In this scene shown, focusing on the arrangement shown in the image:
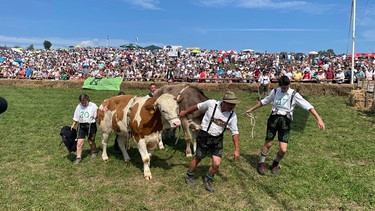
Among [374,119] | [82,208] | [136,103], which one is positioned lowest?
[82,208]

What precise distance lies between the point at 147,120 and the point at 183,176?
1.48 m

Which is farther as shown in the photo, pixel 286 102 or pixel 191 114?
pixel 191 114

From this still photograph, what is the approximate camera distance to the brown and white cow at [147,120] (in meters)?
6.51

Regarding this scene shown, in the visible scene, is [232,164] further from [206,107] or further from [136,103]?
[136,103]

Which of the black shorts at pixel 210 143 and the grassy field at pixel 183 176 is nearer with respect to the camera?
the grassy field at pixel 183 176

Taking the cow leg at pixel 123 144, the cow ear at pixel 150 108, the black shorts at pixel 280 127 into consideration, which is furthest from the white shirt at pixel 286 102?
the cow leg at pixel 123 144

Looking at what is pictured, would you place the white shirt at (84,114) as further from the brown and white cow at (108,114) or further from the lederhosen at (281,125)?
the lederhosen at (281,125)

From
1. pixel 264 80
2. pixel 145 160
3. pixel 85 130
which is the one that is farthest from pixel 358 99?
pixel 85 130

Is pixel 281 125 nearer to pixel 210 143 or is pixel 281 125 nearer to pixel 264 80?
pixel 210 143

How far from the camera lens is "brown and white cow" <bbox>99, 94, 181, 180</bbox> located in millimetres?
6508

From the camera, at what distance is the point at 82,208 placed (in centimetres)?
562

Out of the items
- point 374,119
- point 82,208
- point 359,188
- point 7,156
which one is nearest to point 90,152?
point 7,156

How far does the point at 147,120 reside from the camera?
6918 millimetres

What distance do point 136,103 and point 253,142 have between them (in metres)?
4.25
